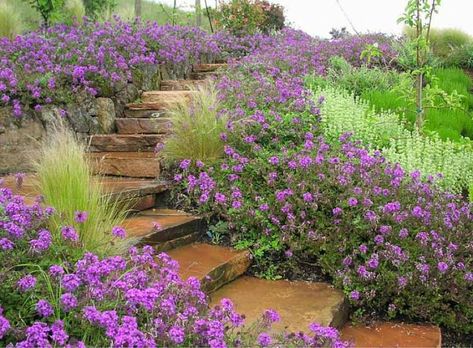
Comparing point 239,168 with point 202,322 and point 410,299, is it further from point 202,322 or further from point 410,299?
point 202,322

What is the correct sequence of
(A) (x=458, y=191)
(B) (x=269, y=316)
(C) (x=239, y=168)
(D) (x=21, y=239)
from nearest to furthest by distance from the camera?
(B) (x=269, y=316) → (D) (x=21, y=239) → (C) (x=239, y=168) → (A) (x=458, y=191)

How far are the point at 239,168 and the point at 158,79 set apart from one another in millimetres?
4112

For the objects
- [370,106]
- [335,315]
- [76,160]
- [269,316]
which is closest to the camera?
[269,316]

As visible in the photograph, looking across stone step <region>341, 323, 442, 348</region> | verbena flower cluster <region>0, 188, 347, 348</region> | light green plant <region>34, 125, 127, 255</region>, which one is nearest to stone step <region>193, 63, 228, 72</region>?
light green plant <region>34, 125, 127, 255</region>

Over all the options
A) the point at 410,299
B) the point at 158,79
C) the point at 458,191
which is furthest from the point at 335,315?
the point at 158,79

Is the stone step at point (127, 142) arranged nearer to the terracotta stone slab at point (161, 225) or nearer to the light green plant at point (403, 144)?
the terracotta stone slab at point (161, 225)

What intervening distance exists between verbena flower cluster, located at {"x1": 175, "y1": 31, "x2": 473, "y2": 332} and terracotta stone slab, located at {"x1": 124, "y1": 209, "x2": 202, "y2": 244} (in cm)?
18

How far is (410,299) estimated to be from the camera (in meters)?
3.31

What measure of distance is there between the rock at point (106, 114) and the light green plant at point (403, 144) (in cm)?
251

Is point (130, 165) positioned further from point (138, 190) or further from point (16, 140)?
point (16, 140)

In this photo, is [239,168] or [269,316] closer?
[269,316]

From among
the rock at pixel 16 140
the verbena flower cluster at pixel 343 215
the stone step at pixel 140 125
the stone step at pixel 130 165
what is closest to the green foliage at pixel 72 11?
the stone step at pixel 140 125

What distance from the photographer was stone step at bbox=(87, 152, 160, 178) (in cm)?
508

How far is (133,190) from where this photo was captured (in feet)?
14.6
